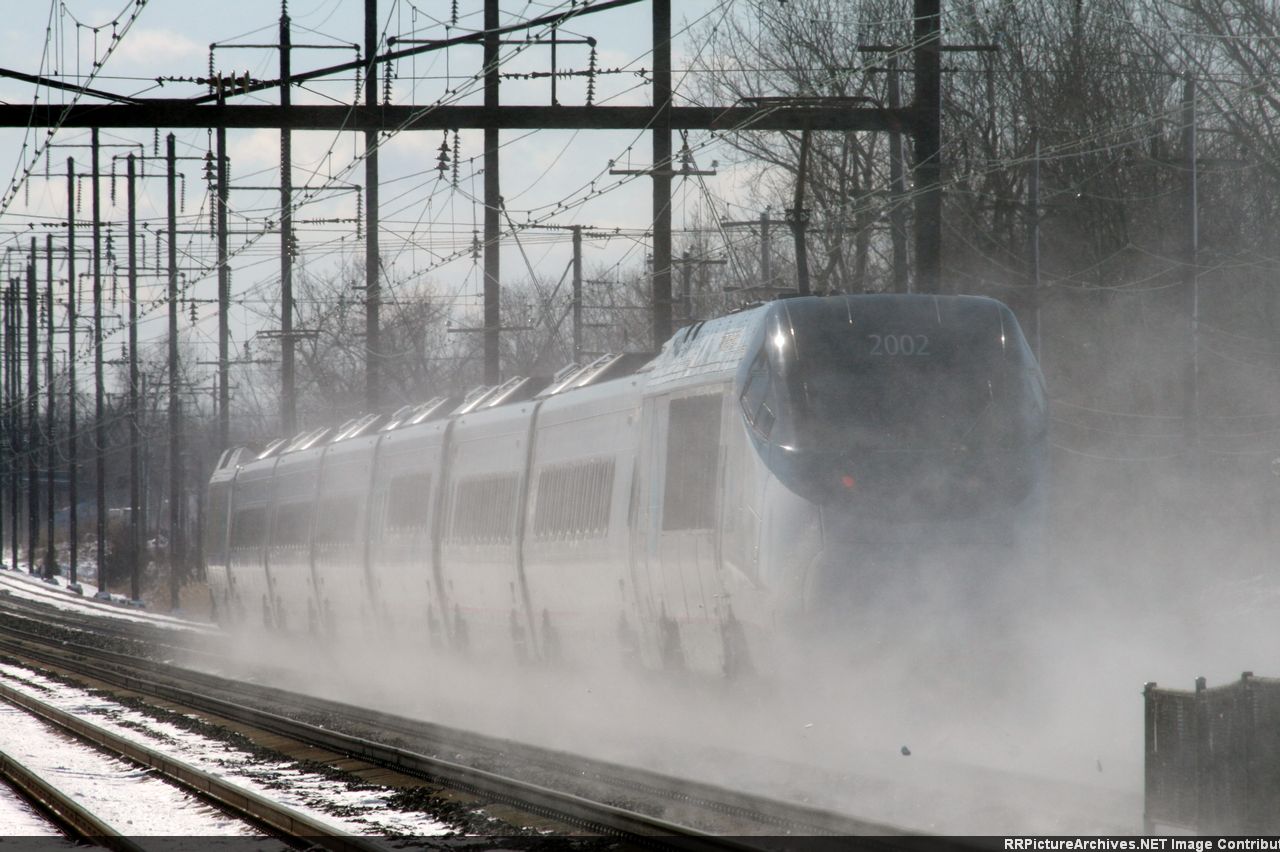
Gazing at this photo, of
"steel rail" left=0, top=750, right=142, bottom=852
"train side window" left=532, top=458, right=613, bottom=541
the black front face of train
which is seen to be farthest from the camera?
"train side window" left=532, top=458, right=613, bottom=541

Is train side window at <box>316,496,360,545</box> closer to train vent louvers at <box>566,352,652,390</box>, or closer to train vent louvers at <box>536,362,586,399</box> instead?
train vent louvers at <box>536,362,586,399</box>

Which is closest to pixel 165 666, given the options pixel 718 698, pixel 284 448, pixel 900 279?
pixel 284 448

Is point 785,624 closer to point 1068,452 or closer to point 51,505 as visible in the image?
point 1068,452

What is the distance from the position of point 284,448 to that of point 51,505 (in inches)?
1646

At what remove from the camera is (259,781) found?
12.4 m

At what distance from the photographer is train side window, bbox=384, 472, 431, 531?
22.0 metres

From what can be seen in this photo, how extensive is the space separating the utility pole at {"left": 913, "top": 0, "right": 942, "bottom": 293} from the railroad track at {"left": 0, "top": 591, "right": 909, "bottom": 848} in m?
5.95

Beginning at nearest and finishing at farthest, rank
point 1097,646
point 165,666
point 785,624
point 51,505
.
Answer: point 785,624, point 1097,646, point 165,666, point 51,505

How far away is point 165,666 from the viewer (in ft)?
85.9

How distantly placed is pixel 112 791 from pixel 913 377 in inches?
244

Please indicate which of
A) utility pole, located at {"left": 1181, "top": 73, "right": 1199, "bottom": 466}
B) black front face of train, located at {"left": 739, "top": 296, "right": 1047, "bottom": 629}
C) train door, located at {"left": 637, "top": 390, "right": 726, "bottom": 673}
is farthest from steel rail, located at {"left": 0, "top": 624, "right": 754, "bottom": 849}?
utility pole, located at {"left": 1181, "top": 73, "right": 1199, "bottom": 466}

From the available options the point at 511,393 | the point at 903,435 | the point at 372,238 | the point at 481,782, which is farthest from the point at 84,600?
the point at 903,435

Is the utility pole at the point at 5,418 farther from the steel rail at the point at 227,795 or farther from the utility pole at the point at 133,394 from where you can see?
the steel rail at the point at 227,795

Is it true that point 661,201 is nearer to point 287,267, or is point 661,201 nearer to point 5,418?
point 287,267
